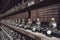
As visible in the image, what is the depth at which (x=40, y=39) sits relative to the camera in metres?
0.92

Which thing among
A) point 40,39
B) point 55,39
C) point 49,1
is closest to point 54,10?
point 40,39

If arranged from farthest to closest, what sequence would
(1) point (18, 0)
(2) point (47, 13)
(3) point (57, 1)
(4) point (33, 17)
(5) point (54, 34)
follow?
(1) point (18, 0) → (4) point (33, 17) → (2) point (47, 13) → (5) point (54, 34) → (3) point (57, 1)

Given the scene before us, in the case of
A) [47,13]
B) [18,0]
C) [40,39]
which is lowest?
[40,39]

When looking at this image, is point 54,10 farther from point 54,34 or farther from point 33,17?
point 54,34

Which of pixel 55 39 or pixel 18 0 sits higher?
pixel 18 0

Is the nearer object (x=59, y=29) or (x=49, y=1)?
(x=49, y=1)

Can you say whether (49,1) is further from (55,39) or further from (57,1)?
(55,39)

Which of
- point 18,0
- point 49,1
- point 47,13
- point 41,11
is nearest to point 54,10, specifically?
point 47,13

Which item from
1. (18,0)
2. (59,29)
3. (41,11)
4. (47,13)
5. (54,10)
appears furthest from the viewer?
(18,0)

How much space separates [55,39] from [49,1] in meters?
0.26

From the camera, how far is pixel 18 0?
3652 mm

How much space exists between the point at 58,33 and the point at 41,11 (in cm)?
140

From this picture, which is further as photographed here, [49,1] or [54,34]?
[54,34]

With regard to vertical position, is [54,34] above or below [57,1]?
below
